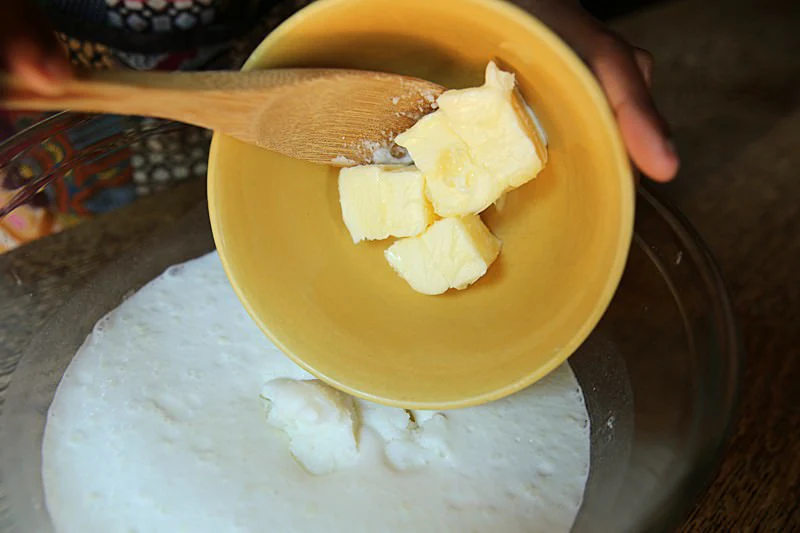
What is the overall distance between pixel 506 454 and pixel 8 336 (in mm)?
702

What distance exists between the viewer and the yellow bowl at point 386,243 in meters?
0.77

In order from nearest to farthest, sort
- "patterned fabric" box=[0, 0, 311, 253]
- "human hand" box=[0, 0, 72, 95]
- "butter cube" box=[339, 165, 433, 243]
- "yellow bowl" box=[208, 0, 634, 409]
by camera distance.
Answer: "human hand" box=[0, 0, 72, 95]
"yellow bowl" box=[208, 0, 634, 409]
"butter cube" box=[339, 165, 433, 243]
"patterned fabric" box=[0, 0, 311, 253]

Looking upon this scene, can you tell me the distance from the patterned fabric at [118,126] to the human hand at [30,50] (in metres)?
0.44

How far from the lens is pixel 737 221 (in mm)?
1315

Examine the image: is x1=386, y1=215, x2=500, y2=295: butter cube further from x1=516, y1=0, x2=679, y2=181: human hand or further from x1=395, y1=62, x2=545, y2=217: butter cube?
x1=516, y1=0, x2=679, y2=181: human hand

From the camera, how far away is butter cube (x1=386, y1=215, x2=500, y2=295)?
2.86ft

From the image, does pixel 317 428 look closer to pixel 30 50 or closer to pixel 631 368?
pixel 631 368

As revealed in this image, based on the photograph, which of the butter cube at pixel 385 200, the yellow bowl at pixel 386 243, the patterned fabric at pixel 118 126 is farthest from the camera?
the patterned fabric at pixel 118 126

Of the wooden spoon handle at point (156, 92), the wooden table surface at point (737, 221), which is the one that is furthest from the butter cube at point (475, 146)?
the wooden table surface at point (737, 221)

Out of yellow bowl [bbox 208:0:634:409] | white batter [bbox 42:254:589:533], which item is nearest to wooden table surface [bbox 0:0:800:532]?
white batter [bbox 42:254:589:533]

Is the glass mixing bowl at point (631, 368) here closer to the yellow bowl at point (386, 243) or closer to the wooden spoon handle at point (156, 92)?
the yellow bowl at point (386, 243)

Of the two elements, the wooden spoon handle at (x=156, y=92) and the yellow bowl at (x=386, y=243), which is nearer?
the wooden spoon handle at (x=156, y=92)

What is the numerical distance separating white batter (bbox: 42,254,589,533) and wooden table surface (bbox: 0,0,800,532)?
0.51 ft

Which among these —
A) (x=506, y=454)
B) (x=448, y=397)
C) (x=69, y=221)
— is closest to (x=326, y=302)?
(x=448, y=397)
